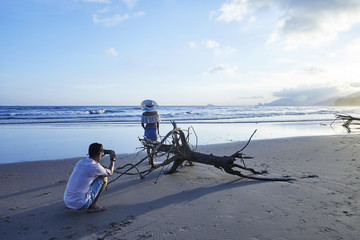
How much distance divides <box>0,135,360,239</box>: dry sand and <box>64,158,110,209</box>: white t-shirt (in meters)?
0.22

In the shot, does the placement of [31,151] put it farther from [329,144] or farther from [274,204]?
[329,144]

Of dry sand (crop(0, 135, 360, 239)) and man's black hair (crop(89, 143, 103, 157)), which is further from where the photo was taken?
man's black hair (crop(89, 143, 103, 157))

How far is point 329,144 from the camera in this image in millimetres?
8570

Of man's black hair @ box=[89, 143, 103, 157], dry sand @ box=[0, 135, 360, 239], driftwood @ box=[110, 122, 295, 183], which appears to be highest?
man's black hair @ box=[89, 143, 103, 157]

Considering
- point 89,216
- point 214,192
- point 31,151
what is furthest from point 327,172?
point 31,151

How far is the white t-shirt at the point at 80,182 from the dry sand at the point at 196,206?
22 cm

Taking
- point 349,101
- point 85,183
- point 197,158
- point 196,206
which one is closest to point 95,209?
point 85,183

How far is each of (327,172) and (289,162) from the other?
117cm

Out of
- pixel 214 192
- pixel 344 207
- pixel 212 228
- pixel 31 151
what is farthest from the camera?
pixel 31 151

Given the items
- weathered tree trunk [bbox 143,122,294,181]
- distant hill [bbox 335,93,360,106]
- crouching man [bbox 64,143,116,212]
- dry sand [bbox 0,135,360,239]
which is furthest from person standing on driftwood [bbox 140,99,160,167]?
distant hill [bbox 335,93,360,106]

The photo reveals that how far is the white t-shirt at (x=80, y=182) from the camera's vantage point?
331 centimetres

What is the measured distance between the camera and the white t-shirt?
3.31 metres

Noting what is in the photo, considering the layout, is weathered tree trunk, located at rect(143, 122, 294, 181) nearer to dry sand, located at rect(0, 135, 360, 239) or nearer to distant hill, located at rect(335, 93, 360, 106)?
dry sand, located at rect(0, 135, 360, 239)

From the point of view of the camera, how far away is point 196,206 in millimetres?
3557
